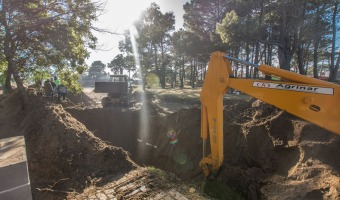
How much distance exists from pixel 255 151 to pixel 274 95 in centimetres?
228

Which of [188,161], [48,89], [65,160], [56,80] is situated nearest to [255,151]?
[188,161]

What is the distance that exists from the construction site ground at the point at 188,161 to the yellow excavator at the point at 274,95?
80 centimetres

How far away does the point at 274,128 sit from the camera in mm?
5879

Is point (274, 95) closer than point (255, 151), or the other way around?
point (274, 95)

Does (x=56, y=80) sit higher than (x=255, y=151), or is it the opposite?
(x=56, y=80)

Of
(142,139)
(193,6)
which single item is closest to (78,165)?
(142,139)

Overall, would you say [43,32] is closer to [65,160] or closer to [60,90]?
[60,90]

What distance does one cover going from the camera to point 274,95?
3668 millimetres

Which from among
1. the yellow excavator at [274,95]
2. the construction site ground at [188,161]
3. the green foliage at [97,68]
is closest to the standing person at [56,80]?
the construction site ground at [188,161]

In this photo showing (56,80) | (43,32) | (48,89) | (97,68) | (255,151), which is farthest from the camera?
(97,68)

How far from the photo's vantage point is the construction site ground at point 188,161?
388cm

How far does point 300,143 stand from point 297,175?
1068 millimetres

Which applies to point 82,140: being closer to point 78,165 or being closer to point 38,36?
point 78,165

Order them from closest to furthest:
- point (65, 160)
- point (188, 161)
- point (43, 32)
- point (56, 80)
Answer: point (65, 160)
point (188, 161)
point (43, 32)
point (56, 80)
